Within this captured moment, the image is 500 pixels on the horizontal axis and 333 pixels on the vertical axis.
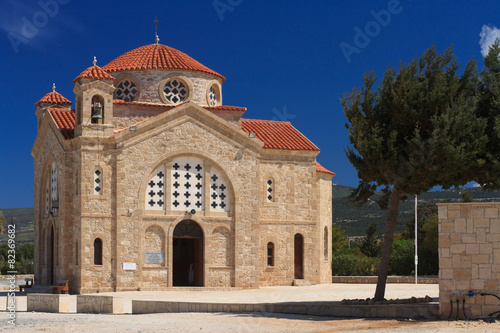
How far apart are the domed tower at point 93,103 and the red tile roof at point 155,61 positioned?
3.51 meters

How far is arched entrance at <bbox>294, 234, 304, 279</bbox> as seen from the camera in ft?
123

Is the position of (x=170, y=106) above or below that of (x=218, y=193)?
above

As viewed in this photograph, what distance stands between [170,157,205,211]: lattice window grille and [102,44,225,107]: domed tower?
374 cm

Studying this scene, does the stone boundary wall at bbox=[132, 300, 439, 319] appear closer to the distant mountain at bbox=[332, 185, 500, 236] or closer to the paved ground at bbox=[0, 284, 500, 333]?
the paved ground at bbox=[0, 284, 500, 333]

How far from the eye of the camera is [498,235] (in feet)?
64.3

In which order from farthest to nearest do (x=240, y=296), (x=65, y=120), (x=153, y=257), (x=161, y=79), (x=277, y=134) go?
(x=277, y=134) → (x=161, y=79) → (x=65, y=120) → (x=153, y=257) → (x=240, y=296)

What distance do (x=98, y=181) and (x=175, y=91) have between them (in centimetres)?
688

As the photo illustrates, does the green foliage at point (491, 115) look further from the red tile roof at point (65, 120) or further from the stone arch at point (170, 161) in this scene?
the red tile roof at point (65, 120)

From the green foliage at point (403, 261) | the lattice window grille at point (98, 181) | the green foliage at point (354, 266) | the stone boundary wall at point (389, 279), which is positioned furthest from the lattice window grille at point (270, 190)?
the green foliage at point (403, 261)

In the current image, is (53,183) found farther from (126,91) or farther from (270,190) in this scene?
(270,190)

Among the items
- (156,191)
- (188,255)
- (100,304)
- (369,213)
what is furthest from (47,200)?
(369,213)

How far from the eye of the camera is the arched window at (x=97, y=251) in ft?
105

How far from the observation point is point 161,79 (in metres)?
36.2

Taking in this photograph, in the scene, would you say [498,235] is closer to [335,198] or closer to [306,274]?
[306,274]
